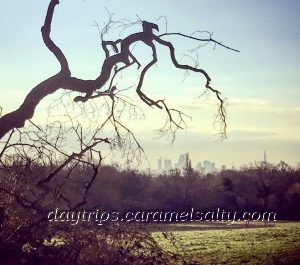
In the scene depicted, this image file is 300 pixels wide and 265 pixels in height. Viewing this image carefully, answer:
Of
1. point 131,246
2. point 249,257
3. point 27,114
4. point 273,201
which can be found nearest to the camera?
point 27,114

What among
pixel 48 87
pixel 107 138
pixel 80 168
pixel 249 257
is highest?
pixel 48 87

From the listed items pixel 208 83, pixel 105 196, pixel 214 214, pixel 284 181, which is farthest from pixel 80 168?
pixel 284 181

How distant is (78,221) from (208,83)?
371 cm

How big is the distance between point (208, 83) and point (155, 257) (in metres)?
3.70

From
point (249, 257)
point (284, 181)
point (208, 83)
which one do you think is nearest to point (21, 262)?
point (208, 83)

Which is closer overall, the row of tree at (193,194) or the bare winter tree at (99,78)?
the bare winter tree at (99,78)

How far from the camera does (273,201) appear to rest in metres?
56.4

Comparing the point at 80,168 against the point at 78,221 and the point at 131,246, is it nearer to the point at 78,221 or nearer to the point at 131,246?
the point at 78,221

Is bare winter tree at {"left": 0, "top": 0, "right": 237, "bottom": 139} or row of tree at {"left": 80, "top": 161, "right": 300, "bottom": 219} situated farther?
row of tree at {"left": 80, "top": 161, "right": 300, "bottom": 219}

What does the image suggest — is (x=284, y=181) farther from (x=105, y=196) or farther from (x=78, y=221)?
(x=78, y=221)

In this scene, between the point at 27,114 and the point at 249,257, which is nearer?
the point at 27,114

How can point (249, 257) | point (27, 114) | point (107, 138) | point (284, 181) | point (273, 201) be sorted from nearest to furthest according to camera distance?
point (27, 114)
point (107, 138)
point (249, 257)
point (273, 201)
point (284, 181)

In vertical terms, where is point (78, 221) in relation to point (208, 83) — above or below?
below

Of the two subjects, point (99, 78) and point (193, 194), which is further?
point (193, 194)
